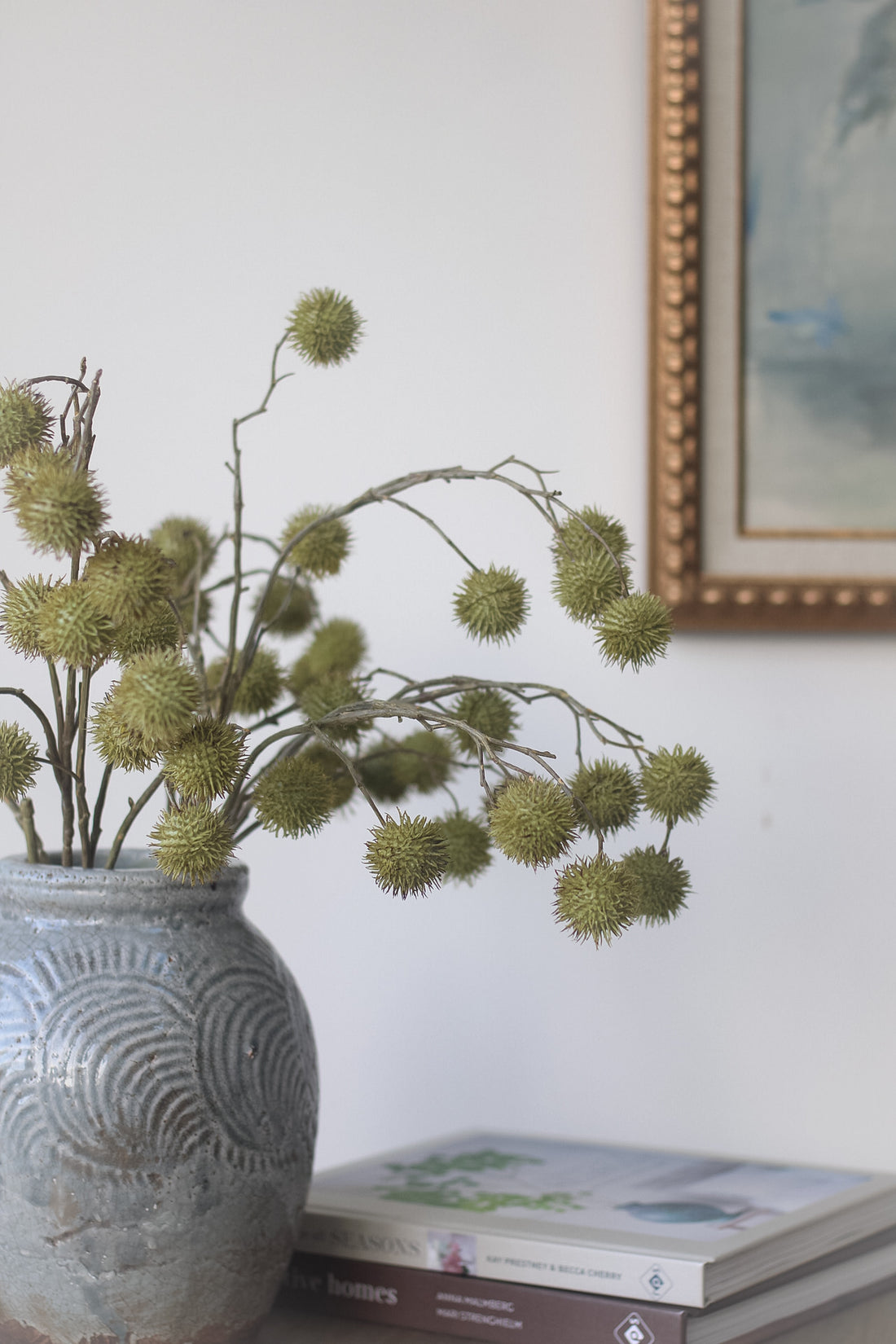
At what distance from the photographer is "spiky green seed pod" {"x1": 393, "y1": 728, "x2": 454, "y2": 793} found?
2.52ft

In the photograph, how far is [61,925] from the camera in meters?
0.61

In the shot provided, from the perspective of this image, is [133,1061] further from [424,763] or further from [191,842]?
[424,763]

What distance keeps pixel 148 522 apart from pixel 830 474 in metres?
0.52

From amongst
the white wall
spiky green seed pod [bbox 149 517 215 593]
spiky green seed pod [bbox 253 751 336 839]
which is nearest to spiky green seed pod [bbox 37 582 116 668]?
spiky green seed pod [bbox 253 751 336 839]

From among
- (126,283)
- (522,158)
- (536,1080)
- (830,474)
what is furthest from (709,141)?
(536,1080)

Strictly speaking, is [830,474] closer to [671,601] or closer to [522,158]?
[671,601]

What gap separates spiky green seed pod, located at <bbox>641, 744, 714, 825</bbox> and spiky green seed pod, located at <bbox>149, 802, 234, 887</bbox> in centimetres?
20

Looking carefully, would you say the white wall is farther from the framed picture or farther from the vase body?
the vase body

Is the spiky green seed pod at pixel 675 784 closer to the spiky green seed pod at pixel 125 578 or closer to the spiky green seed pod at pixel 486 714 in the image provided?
the spiky green seed pod at pixel 486 714

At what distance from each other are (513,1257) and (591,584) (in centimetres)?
35

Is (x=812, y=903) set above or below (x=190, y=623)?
below

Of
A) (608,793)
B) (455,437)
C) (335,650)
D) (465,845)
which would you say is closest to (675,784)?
(608,793)

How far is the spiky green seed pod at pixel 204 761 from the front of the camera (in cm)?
55

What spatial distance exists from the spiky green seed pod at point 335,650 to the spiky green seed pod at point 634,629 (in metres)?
0.25
